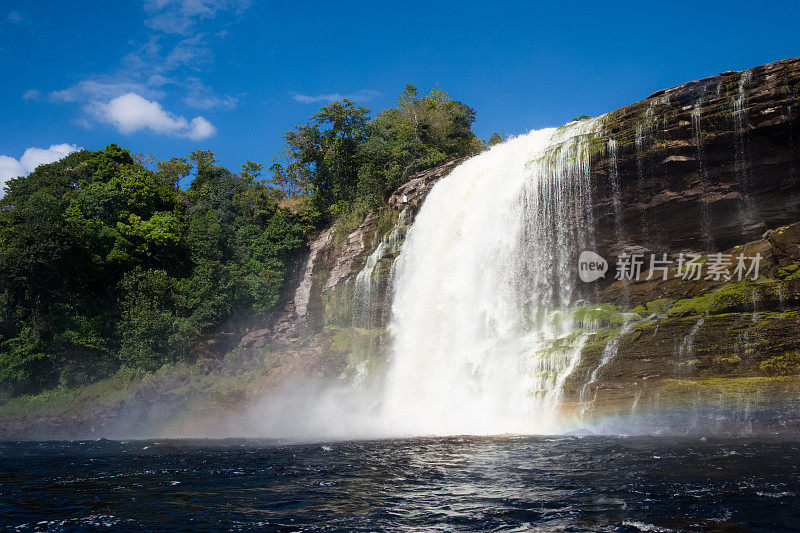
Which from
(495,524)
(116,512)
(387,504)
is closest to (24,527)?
(116,512)

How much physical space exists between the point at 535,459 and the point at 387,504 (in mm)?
4585

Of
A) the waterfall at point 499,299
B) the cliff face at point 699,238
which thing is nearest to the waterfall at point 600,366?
the cliff face at point 699,238

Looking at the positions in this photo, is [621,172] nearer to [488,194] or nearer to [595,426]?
[488,194]

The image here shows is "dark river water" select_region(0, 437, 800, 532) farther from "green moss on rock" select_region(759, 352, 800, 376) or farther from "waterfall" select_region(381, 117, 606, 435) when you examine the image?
"waterfall" select_region(381, 117, 606, 435)

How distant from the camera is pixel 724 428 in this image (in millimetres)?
15039

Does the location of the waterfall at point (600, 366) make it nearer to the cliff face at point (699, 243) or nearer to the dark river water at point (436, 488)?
the cliff face at point (699, 243)

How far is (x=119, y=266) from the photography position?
3294 cm

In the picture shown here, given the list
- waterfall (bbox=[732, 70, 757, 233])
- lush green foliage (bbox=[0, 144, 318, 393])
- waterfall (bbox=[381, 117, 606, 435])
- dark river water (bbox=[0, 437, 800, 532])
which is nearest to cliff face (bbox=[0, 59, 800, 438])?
waterfall (bbox=[732, 70, 757, 233])

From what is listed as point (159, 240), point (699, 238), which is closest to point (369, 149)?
point (159, 240)

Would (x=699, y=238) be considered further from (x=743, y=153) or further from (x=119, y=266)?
(x=119, y=266)

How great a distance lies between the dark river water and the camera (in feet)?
25.0

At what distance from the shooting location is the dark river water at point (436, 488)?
7.63m

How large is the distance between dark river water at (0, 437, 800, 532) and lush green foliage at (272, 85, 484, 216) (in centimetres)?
2059

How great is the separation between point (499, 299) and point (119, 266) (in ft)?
78.4
